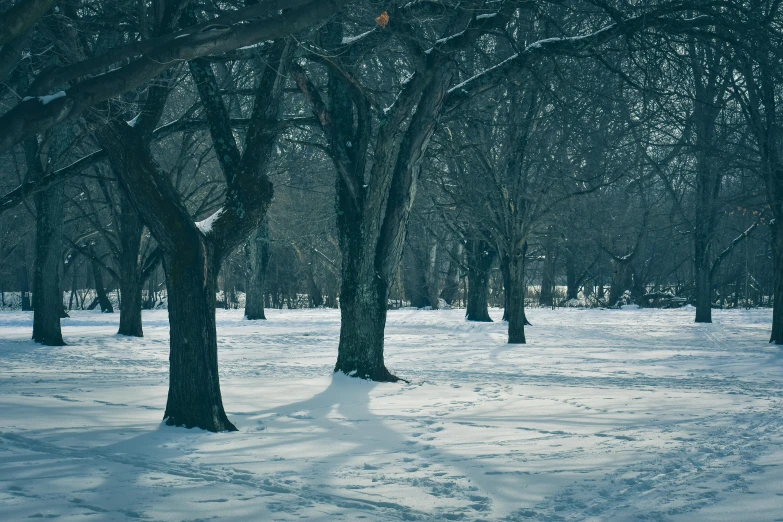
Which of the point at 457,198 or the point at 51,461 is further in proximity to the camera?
the point at 457,198

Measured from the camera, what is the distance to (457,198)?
1947 cm

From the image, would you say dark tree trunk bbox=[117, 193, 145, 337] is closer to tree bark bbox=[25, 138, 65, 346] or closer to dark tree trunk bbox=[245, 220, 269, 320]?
tree bark bbox=[25, 138, 65, 346]

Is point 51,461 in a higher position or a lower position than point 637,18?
lower

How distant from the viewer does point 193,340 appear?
7.51 meters

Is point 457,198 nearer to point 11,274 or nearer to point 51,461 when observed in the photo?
point 51,461

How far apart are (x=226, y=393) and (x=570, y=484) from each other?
5.63m

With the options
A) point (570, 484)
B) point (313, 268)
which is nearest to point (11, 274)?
point (313, 268)

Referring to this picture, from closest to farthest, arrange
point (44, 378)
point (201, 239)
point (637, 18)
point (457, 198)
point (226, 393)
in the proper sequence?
point (201, 239) < point (637, 18) < point (226, 393) < point (44, 378) < point (457, 198)

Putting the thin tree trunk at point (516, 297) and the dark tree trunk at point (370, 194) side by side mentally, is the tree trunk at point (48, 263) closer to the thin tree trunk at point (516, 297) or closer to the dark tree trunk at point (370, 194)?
the dark tree trunk at point (370, 194)

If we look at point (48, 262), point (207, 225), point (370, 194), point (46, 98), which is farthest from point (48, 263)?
point (46, 98)

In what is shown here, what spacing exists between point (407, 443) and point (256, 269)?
22963 mm

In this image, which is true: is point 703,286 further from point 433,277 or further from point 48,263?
point 48,263

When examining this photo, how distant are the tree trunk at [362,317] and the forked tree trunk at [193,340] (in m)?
3.79

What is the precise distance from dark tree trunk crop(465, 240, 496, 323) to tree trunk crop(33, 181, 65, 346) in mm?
14862
